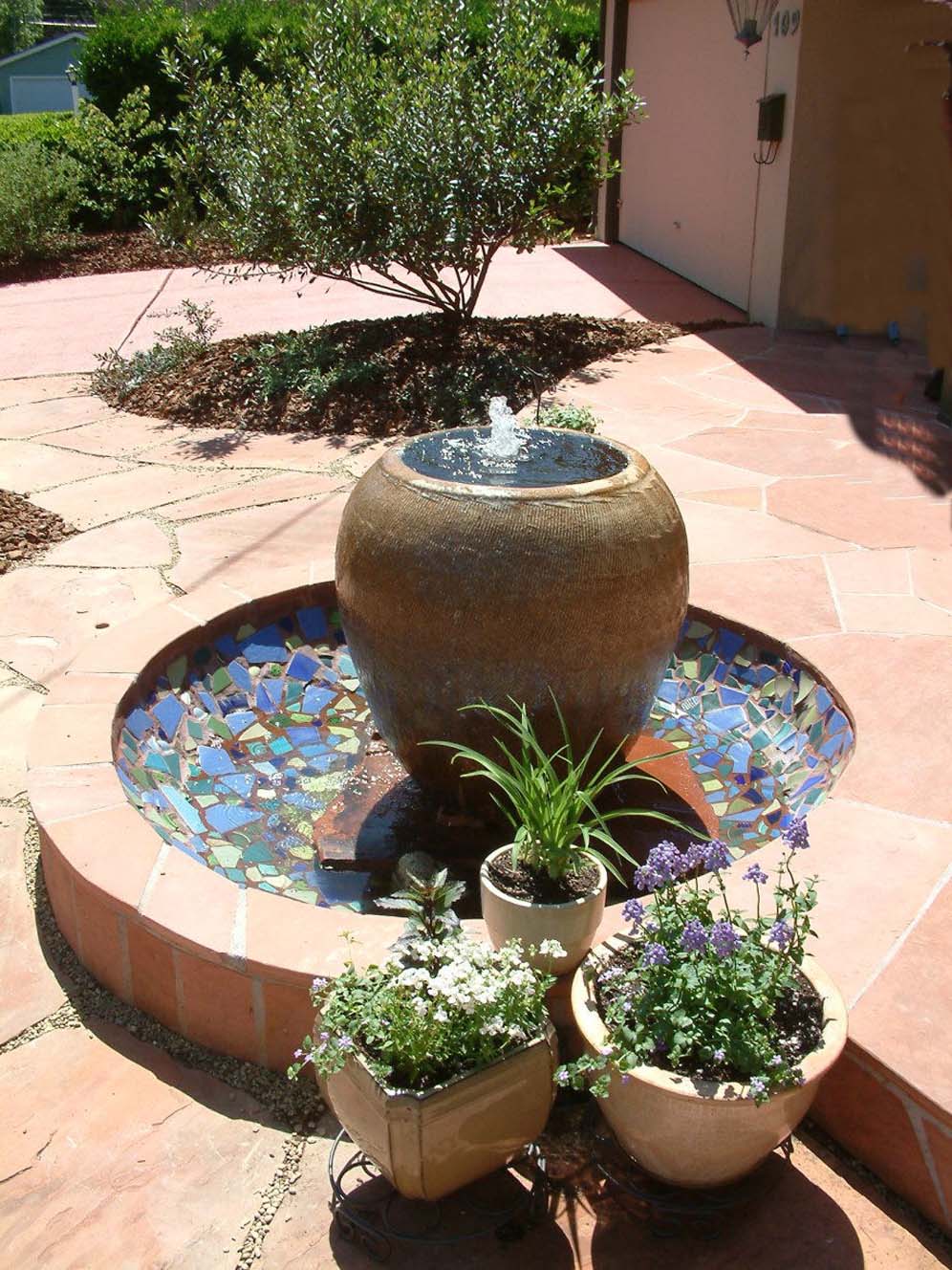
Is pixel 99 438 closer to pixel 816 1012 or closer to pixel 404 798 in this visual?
pixel 404 798

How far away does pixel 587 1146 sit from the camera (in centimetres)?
255

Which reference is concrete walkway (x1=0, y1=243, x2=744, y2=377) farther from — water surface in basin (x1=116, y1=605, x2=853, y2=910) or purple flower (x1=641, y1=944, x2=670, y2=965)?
purple flower (x1=641, y1=944, x2=670, y2=965)

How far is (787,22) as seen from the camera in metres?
9.02

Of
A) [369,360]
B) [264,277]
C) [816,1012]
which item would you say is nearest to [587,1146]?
[816,1012]

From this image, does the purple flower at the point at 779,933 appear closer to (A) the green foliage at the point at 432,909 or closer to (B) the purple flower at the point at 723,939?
(B) the purple flower at the point at 723,939

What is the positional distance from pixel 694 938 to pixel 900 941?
81 cm

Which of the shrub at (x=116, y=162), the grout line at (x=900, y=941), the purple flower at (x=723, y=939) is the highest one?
the shrub at (x=116, y=162)

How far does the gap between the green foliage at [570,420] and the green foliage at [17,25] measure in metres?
56.9

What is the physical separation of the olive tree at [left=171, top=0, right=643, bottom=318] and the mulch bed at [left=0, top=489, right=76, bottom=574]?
278cm

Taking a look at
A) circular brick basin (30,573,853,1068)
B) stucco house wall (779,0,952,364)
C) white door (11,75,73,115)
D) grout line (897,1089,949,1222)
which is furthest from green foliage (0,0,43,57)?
grout line (897,1089,949,1222)

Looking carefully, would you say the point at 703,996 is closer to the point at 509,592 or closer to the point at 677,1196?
the point at 677,1196

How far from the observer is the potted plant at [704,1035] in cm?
221

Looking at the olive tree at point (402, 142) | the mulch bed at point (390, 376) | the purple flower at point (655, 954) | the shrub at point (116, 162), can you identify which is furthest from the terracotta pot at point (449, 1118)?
the shrub at point (116, 162)

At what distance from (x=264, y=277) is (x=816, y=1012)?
1129 centimetres
